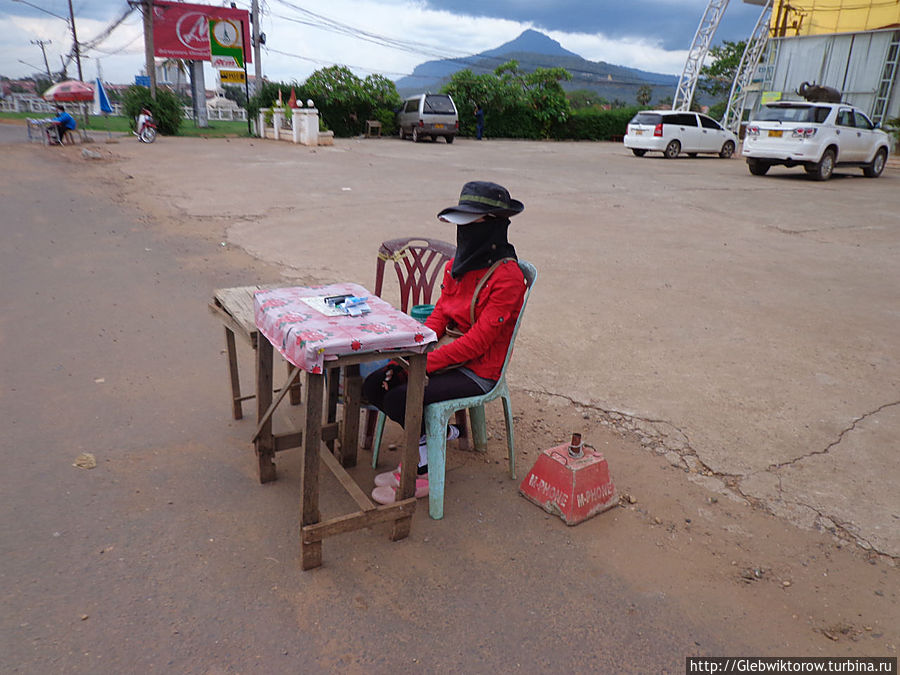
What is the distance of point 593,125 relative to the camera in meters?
32.7

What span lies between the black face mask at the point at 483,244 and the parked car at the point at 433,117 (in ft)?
75.6

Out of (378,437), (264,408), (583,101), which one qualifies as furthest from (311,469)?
(583,101)

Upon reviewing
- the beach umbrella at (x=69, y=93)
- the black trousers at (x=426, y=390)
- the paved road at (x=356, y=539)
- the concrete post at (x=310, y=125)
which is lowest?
the paved road at (x=356, y=539)

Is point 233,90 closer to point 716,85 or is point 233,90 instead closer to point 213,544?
point 716,85

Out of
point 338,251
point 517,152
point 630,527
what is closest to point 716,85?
point 517,152

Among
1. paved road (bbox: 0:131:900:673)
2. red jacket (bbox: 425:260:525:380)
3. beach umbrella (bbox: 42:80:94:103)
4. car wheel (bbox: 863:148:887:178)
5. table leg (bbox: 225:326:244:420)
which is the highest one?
beach umbrella (bbox: 42:80:94:103)

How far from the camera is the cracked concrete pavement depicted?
11.6ft

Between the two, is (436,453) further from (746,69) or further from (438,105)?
(746,69)

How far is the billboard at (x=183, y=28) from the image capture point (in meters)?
27.9

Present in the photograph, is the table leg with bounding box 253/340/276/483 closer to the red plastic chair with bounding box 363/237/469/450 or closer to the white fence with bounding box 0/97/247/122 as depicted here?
the red plastic chair with bounding box 363/237/469/450

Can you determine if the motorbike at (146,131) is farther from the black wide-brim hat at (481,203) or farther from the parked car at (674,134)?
the black wide-brim hat at (481,203)

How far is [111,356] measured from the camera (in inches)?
176

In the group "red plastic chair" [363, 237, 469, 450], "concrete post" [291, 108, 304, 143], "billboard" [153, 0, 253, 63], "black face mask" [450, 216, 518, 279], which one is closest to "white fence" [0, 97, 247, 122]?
"billboard" [153, 0, 253, 63]

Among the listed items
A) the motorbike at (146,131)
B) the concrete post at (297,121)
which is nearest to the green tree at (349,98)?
the concrete post at (297,121)
